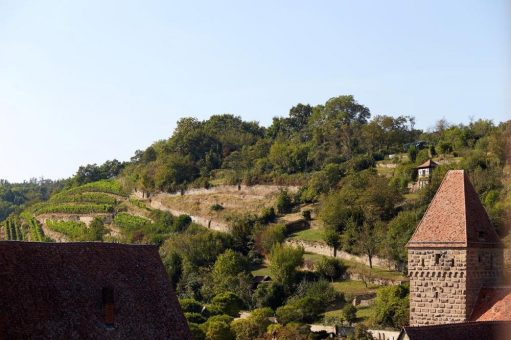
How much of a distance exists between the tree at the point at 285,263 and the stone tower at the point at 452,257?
30.1 metres

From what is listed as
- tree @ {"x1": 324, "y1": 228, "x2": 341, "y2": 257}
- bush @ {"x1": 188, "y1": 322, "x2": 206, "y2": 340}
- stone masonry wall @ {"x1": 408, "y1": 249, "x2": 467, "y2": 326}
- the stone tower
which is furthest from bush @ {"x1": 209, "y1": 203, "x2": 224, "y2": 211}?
stone masonry wall @ {"x1": 408, "y1": 249, "x2": 467, "y2": 326}

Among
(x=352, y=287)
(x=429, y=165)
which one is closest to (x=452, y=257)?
(x=352, y=287)

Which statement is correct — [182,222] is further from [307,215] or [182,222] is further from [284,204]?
[307,215]

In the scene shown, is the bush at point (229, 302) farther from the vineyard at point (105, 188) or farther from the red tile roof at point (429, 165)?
the vineyard at point (105, 188)

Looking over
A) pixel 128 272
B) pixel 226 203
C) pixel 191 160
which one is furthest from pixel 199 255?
pixel 128 272

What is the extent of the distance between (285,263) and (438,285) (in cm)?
3305

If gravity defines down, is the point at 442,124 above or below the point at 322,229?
above

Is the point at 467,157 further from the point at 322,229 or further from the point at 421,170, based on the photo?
the point at 322,229

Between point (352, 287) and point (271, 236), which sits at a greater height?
point (271, 236)

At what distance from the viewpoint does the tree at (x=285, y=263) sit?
58.2 meters

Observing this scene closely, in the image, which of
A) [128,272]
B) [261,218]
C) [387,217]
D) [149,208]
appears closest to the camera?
[128,272]

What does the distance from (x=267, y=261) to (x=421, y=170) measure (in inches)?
584

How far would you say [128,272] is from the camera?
75.0 feet

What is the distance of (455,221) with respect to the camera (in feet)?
88.9
